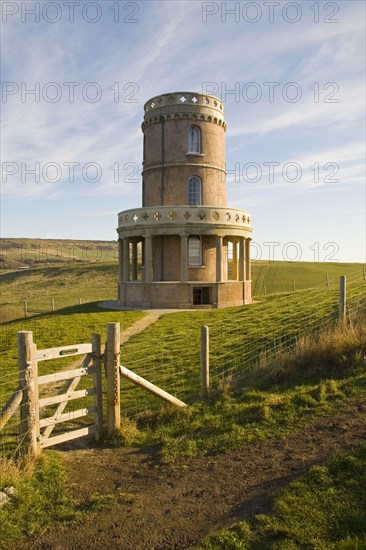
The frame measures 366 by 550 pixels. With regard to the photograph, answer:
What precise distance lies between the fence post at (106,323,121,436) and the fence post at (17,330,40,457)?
158 centimetres

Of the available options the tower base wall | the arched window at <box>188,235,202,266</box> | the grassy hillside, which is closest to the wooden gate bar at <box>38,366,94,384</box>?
the tower base wall

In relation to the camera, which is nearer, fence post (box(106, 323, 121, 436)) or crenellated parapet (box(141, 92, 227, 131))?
fence post (box(106, 323, 121, 436))

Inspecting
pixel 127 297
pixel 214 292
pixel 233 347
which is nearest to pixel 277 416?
pixel 233 347

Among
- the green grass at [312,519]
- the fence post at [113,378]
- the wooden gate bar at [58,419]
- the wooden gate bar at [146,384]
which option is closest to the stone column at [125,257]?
the wooden gate bar at [146,384]

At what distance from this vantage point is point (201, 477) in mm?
7105

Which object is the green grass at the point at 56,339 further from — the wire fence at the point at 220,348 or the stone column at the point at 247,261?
the stone column at the point at 247,261

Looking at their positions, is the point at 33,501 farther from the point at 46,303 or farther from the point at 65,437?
the point at 46,303

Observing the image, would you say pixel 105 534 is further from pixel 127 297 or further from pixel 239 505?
pixel 127 297

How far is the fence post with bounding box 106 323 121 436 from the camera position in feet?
28.8

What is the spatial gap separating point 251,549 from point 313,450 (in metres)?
2.81

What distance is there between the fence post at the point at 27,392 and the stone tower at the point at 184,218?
21.0 meters

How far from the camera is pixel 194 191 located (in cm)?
3181

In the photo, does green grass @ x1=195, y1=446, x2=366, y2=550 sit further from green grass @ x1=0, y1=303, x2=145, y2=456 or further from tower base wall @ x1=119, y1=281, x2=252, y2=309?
tower base wall @ x1=119, y1=281, x2=252, y2=309

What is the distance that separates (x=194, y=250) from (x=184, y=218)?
9.41ft
